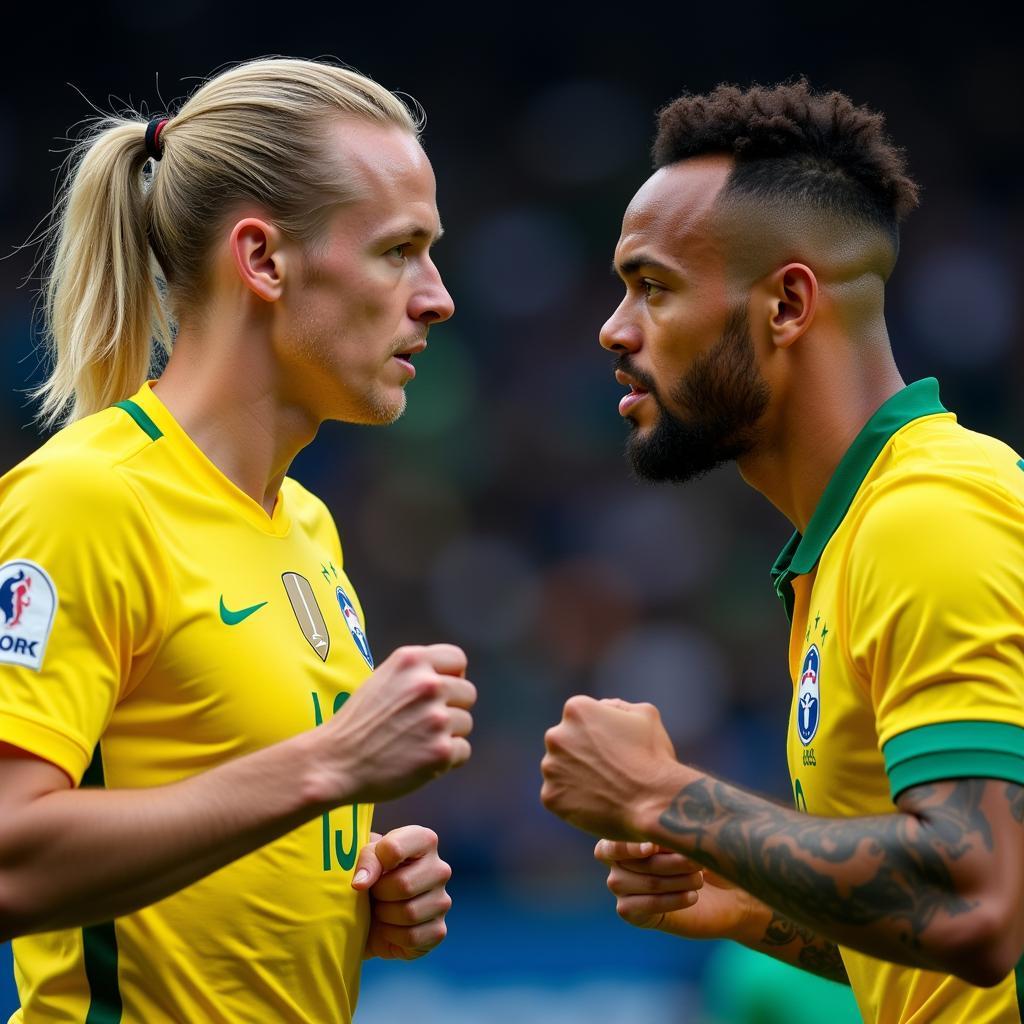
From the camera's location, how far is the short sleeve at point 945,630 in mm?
2197

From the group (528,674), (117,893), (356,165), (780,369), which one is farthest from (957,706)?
(528,674)

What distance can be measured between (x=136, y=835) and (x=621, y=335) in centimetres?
151

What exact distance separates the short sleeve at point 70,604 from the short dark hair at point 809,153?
1.46 meters

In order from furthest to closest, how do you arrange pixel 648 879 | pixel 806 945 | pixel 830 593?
1. pixel 806 945
2. pixel 648 879
3. pixel 830 593

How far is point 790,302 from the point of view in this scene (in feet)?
9.63

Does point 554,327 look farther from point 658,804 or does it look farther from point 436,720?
point 436,720

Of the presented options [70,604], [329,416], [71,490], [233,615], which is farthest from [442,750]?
[329,416]

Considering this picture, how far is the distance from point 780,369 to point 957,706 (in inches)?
37.6

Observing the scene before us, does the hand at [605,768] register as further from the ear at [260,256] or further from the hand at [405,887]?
the ear at [260,256]

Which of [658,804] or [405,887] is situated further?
[405,887]

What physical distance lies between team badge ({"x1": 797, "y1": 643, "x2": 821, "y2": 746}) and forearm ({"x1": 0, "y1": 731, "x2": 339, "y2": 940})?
3.07 ft

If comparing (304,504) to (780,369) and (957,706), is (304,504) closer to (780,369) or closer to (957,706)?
(780,369)

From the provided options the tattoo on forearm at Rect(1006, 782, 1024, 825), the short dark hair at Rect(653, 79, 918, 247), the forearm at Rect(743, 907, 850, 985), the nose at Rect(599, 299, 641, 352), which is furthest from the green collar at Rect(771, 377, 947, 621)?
the forearm at Rect(743, 907, 850, 985)

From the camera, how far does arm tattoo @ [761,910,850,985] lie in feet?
10.2
